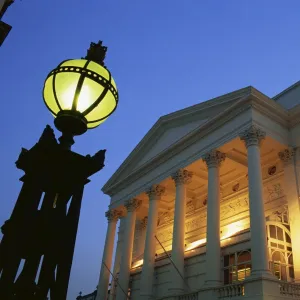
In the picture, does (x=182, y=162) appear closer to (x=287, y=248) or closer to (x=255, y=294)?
(x=287, y=248)

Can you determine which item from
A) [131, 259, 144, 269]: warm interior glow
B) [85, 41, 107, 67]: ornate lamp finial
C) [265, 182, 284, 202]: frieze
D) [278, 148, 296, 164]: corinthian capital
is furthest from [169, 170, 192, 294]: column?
[85, 41, 107, 67]: ornate lamp finial

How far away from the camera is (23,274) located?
2.89m

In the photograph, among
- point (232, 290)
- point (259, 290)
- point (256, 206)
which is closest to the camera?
point (259, 290)

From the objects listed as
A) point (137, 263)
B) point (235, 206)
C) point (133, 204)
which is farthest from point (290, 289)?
point (137, 263)

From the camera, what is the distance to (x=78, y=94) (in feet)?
10.9

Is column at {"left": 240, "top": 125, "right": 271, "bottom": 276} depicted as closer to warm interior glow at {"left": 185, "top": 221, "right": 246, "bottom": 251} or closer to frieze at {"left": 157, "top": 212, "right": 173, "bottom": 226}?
warm interior glow at {"left": 185, "top": 221, "right": 246, "bottom": 251}

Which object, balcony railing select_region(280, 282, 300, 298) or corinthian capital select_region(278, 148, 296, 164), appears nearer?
balcony railing select_region(280, 282, 300, 298)

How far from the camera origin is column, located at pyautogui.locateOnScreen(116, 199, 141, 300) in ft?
86.3

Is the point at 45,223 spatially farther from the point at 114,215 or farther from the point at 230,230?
the point at 114,215

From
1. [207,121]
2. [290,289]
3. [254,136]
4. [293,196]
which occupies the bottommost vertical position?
[290,289]

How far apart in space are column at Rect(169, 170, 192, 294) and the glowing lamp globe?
62.9 feet

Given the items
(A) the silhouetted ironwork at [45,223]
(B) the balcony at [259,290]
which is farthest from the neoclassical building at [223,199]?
(A) the silhouetted ironwork at [45,223]

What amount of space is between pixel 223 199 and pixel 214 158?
16.6 feet

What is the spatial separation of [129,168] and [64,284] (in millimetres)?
28260
